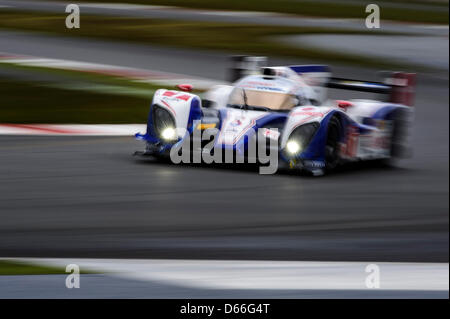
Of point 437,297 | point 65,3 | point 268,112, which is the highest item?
point 65,3

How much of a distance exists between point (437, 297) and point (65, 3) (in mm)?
21424

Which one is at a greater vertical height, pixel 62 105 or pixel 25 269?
pixel 62 105

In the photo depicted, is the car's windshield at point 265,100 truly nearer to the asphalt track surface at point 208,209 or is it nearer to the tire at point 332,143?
the tire at point 332,143

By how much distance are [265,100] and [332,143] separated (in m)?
0.87

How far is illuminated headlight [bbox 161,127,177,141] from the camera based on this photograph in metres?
9.22

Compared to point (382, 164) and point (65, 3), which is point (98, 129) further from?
point (65, 3)

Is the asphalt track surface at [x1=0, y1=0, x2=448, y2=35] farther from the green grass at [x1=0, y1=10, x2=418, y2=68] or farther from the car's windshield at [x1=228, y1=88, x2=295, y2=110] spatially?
the car's windshield at [x1=228, y1=88, x2=295, y2=110]

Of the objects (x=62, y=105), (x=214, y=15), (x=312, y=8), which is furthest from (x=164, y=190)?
(x=312, y=8)

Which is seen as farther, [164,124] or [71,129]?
[71,129]

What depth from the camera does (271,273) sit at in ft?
19.5

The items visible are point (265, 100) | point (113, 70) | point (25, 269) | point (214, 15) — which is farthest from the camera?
point (214, 15)

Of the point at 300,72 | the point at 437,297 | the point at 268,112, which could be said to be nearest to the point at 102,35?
the point at 300,72

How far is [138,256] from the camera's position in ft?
20.5

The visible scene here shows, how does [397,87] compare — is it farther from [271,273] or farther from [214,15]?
[214,15]
